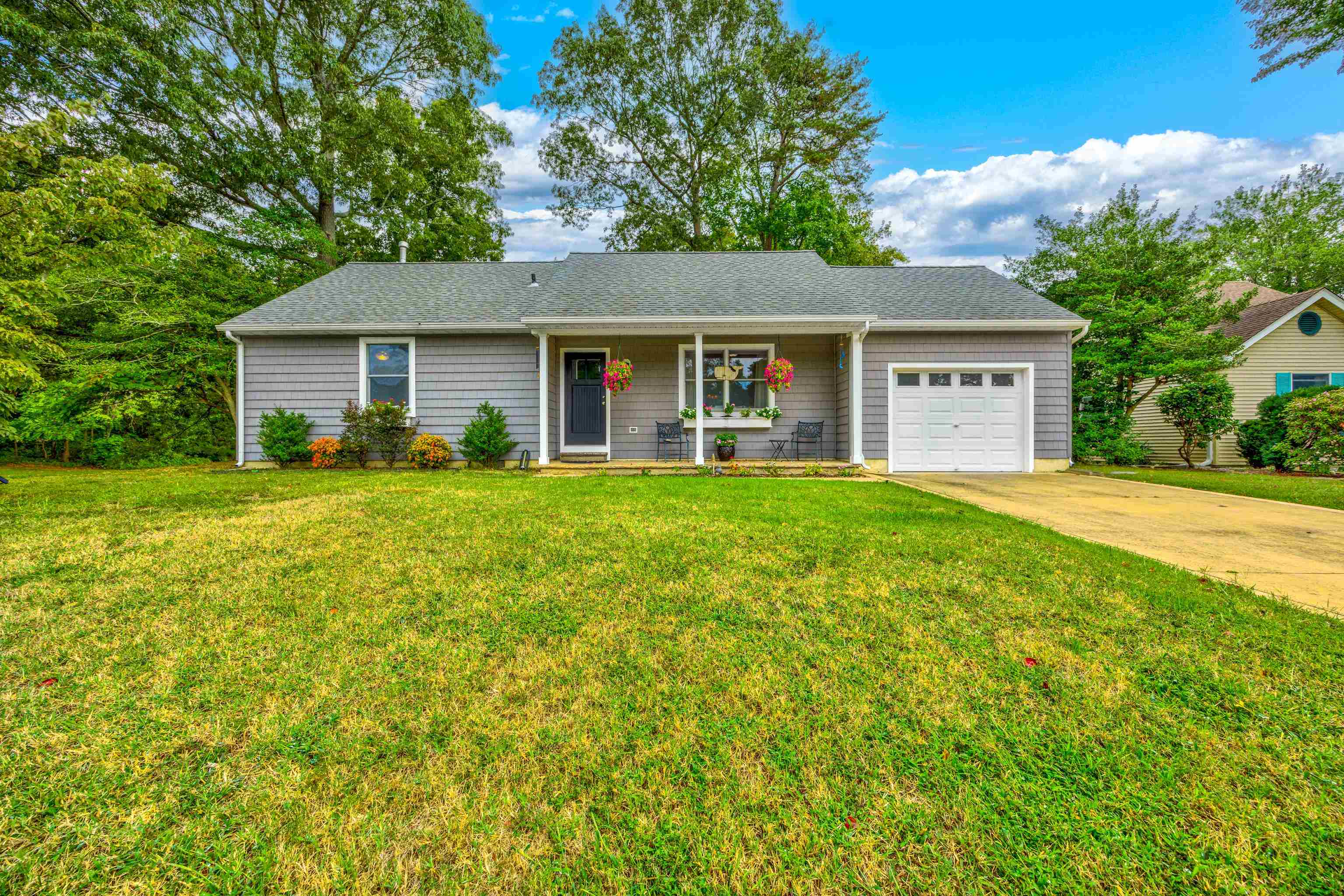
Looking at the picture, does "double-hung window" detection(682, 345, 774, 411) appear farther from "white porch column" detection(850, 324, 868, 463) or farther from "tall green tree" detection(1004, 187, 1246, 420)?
"tall green tree" detection(1004, 187, 1246, 420)

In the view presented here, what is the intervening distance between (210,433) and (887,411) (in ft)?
48.3

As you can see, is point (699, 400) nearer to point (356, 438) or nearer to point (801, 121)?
point (356, 438)

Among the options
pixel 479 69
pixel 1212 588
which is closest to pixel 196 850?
pixel 1212 588

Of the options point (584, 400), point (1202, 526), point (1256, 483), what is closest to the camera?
point (1202, 526)

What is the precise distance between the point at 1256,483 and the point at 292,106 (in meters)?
22.5

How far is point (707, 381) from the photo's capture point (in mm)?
9922

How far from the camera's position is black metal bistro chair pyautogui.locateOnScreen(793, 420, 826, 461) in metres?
9.72

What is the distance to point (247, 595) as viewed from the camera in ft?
9.14

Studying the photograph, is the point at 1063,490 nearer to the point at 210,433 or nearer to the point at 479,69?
the point at 210,433

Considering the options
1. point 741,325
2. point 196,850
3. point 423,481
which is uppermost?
point 741,325

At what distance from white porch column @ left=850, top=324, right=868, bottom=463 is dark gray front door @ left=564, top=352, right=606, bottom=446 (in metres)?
4.65

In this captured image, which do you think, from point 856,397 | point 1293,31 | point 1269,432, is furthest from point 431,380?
point 1269,432

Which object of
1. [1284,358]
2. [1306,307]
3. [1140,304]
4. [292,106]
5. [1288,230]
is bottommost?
[1284,358]

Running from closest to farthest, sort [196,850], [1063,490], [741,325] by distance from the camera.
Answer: [196,850], [1063,490], [741,325]
